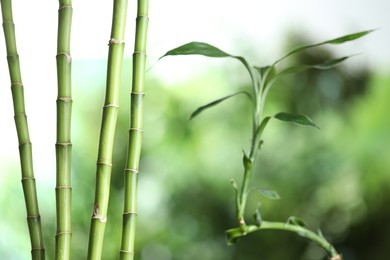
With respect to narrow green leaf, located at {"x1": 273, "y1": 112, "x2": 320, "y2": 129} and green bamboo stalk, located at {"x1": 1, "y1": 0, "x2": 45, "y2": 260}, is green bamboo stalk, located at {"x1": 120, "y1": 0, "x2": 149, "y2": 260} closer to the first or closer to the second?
green bamboo stalk, located at {"x1": 1, "y1": 0, "x2": 45, "y2": 260}

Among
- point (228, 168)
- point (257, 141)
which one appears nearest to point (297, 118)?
point (257, 141)

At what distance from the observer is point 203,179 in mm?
1050

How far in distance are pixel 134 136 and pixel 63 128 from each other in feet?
0.22

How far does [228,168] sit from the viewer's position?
1053mm

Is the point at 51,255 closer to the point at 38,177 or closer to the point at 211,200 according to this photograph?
the point at 38,177

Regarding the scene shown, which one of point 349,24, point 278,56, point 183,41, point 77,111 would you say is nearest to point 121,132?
point 77,111

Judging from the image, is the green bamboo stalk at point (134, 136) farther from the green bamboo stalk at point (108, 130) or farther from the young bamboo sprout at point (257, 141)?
the young bamboo sprout at point (257, 141)

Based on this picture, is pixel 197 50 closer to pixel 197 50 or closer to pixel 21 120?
pixel 197 50

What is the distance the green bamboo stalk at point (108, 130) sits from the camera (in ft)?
1.83

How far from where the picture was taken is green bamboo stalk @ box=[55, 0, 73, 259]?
1.86 ft

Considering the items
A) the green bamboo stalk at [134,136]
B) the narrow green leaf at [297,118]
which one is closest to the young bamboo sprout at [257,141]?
the narrow green leaf at [297,118]

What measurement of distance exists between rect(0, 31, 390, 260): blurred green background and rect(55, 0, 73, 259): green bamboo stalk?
474 mm

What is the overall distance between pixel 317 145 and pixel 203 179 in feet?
0.68

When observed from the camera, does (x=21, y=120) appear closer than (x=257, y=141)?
Yes
